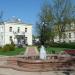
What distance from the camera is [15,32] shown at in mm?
78250

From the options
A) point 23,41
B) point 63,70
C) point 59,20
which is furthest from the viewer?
point 23,41

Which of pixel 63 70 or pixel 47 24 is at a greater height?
pixel 47 24

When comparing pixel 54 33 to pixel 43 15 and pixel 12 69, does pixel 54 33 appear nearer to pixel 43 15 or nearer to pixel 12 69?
pixel 43 15

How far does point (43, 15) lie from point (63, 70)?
48.8 metres

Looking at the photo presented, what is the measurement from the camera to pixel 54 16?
61625mm

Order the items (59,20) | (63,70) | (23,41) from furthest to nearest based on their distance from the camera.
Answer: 1. (23,41)
2. (59,20)
3. (63,70)

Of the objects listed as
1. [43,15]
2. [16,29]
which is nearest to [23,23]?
[16,29]

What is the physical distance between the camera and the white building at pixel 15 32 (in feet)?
253

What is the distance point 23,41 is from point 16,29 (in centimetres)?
467

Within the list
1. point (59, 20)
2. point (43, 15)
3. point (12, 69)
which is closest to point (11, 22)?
point (43, 15)

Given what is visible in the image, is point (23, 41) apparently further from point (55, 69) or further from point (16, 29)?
point (55, 69)

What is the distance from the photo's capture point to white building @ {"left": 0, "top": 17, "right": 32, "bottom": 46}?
77.1m

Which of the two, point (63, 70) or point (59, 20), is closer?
point (63, 70)

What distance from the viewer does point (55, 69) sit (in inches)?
669
